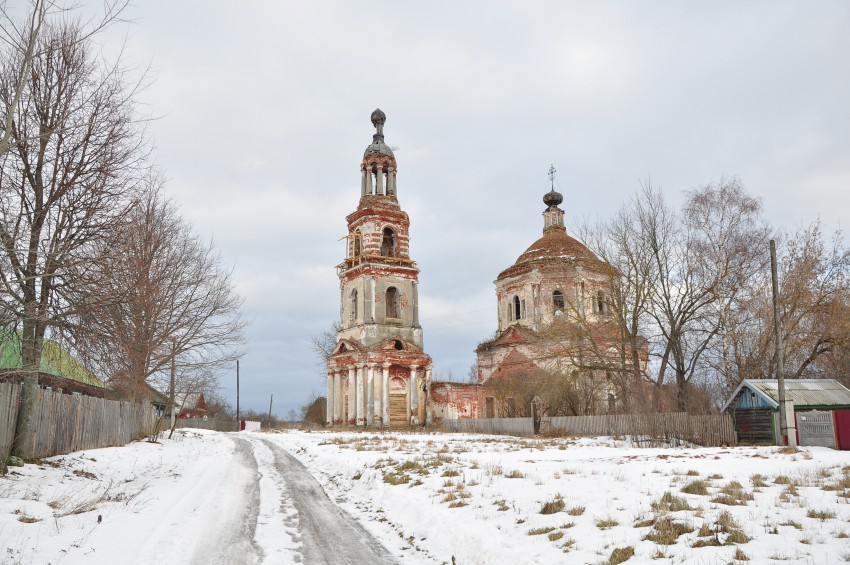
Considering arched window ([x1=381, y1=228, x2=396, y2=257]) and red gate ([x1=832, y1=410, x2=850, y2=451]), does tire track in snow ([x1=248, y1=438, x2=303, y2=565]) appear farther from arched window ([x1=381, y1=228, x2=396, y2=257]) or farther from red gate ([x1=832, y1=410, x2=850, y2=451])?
arched window ([x1=381, y1=228, x2=396, y2=257])

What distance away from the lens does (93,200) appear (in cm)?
1222

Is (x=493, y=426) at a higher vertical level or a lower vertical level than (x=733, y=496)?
lower

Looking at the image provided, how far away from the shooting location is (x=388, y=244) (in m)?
48.8

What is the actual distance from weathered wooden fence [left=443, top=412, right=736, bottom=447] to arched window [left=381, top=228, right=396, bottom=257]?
65.0 ft

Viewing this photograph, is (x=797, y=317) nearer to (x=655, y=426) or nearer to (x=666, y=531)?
(x=655, y=426)

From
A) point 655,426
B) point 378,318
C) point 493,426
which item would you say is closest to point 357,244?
point 378,318

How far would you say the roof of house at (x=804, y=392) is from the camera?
22.1 m

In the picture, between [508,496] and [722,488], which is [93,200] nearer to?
[508,496]

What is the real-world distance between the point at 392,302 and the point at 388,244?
4.87 metres

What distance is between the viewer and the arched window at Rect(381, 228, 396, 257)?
48.1 m

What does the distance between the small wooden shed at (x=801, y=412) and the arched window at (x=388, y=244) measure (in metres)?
29.3

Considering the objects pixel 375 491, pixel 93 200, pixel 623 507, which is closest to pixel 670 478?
pixel 623 507

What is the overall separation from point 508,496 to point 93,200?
986 cm

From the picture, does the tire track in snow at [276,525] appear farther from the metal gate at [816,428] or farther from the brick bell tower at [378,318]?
the brick bell tower at [378,318]
